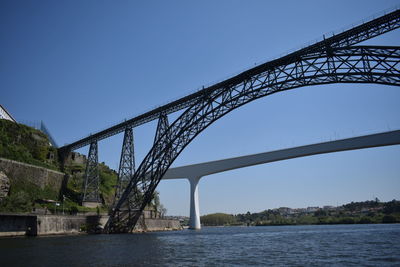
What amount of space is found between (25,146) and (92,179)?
1140 centimetres

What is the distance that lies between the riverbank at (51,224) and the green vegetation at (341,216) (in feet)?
239

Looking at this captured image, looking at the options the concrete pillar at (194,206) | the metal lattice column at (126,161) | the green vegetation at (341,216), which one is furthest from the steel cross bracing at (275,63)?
the green vegetation at (341,216)

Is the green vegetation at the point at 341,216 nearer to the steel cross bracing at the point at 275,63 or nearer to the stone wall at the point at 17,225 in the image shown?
the steel cross bracing at the point at 275,63

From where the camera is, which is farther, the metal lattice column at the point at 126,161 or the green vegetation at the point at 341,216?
the green vegetation at the point at 341,216

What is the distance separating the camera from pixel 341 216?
117500mm

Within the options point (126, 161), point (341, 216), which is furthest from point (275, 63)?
point (341, 216)

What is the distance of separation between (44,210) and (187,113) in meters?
20.1

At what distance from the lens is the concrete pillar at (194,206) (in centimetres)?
6966

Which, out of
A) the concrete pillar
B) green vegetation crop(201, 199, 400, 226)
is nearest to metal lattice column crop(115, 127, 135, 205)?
the concrete pillar

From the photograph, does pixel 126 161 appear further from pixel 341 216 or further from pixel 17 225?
pixel 341 216

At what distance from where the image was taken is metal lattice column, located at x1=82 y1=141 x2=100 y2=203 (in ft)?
154

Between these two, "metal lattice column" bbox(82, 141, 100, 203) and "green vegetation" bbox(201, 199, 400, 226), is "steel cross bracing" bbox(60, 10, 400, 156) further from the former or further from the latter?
"green vegetation" bbox(201, 199, 400, 226)

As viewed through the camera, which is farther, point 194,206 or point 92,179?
point 194,206

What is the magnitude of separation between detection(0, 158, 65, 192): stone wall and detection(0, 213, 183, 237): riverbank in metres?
7.53
